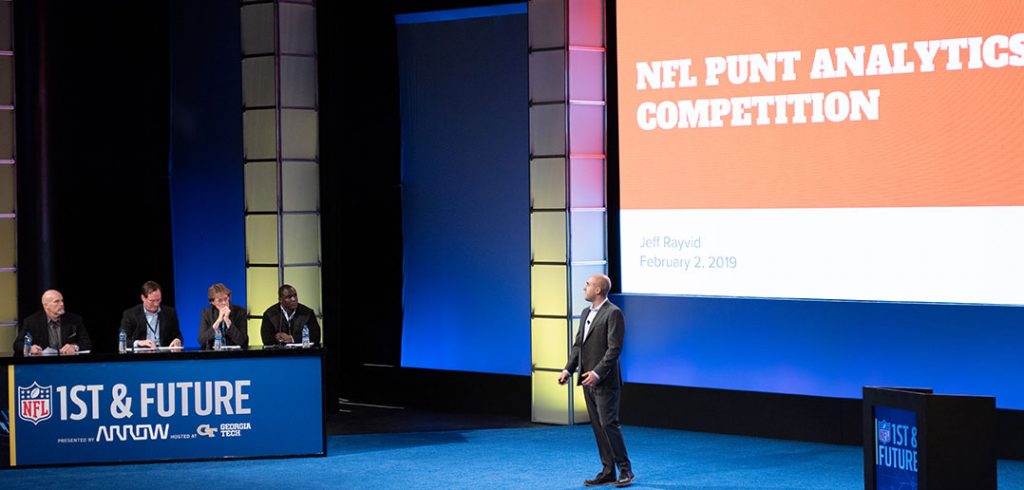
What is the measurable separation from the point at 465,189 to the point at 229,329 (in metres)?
3.40

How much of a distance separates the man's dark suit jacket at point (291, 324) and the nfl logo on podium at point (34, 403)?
1761 mm

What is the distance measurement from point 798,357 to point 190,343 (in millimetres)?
6137

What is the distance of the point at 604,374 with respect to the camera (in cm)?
836

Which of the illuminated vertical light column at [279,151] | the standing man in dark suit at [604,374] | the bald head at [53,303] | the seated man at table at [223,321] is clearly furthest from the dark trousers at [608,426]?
the illuminated vertical light column at [279,151]

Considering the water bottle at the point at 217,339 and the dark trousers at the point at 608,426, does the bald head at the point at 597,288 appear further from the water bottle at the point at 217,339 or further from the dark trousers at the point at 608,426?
the water bottle at the point at 217,339

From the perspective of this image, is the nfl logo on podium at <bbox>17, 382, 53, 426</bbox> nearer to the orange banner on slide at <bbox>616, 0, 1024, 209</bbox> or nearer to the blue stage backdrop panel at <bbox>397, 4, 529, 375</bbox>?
the blue stage backdrop panel at <bbox>397, 4, 529, 375</bbox>

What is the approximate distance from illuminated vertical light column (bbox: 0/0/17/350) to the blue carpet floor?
2580mm

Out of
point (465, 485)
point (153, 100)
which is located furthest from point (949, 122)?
point (153, 100)

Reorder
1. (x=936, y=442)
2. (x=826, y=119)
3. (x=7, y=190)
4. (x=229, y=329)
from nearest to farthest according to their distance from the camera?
(x=936, y=442), (x=826, y=119), (x=229, y=329), (x=7, y=190)

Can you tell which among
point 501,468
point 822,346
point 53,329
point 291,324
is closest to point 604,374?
point 501,468

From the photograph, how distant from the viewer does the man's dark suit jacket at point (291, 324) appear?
1028 centimetres

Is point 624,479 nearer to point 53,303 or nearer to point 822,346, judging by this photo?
point 822,346

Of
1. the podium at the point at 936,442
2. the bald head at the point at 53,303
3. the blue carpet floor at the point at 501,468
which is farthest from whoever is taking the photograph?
the bald head at the point at 53,303

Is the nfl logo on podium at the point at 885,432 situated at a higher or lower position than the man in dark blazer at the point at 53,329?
lower
